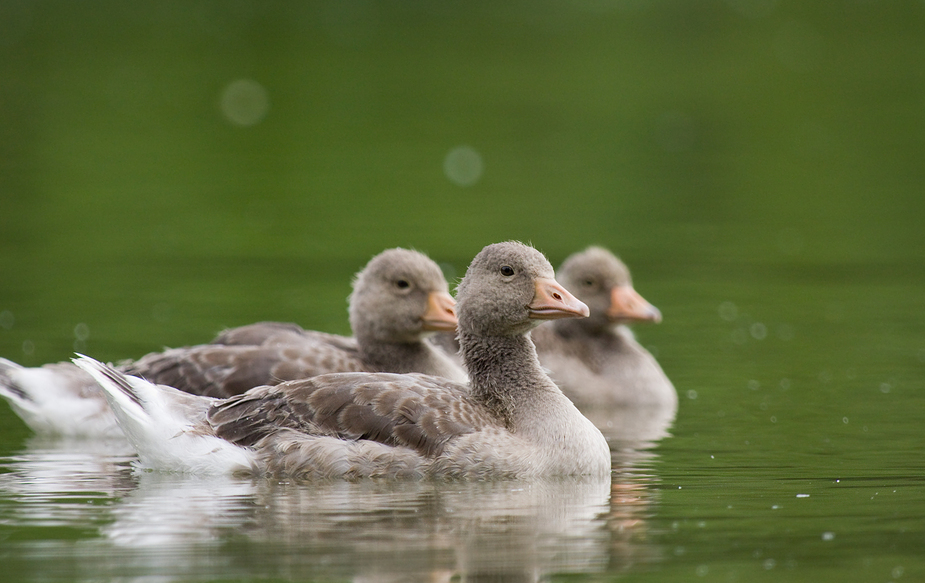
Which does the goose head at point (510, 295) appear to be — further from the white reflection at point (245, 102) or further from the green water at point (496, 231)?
the white reflection at point (245, 102)

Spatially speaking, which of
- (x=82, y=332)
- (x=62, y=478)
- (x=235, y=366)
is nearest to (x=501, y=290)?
(x=235, y=366)

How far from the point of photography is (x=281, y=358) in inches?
525

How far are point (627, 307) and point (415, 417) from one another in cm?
579

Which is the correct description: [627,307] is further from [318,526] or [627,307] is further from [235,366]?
[318,526]

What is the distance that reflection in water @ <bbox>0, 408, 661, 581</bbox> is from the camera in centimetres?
846

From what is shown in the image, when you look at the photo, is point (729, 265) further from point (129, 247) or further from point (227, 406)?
point (227, 406)

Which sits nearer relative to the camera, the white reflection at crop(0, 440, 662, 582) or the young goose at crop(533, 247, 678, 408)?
the white reflection at crop(0, 440, 662, 582)

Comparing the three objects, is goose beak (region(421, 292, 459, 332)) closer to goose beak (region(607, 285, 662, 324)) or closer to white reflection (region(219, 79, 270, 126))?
goose beak (region(607, 285, 662, 324))

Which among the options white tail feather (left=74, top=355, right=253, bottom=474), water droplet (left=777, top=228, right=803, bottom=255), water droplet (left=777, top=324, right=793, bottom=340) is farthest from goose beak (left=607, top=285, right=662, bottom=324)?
water droplet (left=777, top=228, right=803, bottom=255)

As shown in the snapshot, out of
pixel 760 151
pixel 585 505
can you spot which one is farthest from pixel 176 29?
pixel 585 505

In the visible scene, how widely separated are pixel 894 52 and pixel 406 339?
42.9m

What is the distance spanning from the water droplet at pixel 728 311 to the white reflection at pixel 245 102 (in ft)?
79.1

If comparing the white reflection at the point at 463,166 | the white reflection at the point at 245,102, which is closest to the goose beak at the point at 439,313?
the white reflection at the point at 463,166

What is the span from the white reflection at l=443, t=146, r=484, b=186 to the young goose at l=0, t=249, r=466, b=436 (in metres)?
17.9
